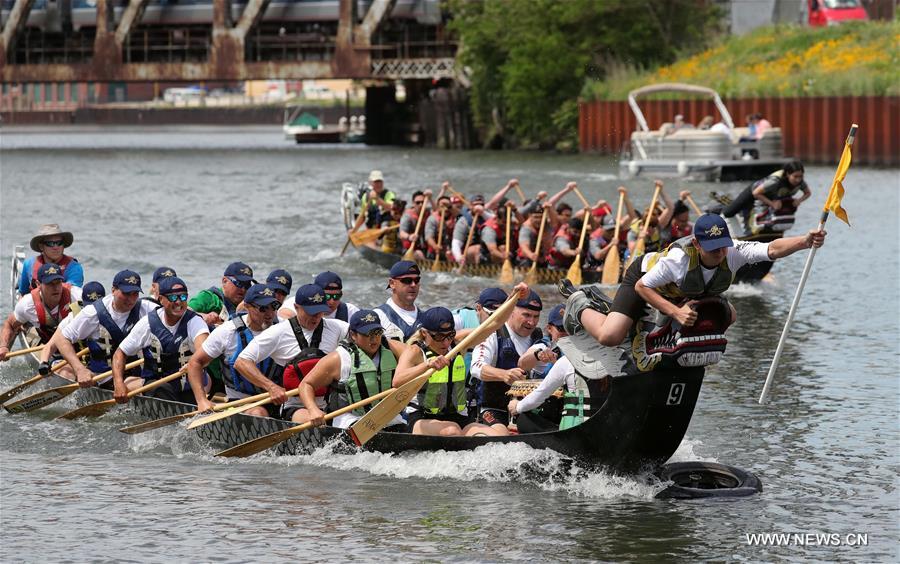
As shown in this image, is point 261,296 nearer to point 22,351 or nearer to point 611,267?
point 22,351

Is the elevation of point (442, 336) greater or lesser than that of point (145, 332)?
greater

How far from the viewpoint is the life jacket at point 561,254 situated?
24.8 m

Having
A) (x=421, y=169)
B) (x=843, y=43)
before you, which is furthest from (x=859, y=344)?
(x=421, y=169)

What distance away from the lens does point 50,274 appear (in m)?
17.2

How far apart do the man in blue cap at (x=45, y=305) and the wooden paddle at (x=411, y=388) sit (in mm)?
5651

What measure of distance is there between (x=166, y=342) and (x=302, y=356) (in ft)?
6.84

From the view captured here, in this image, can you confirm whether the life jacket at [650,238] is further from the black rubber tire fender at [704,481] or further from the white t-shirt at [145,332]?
the black rubber tire fender at [704,481]

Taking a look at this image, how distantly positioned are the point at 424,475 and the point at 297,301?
6.26ft

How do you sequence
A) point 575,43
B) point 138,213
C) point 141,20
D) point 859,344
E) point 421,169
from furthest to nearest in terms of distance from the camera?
point 141,20
point 575,43
point 421,169
point 138,213
point 859,344

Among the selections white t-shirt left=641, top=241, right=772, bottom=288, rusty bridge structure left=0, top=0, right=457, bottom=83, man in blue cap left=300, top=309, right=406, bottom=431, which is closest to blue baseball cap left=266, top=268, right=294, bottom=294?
man in blue cap left=300, top=309, right=406, bottom=431

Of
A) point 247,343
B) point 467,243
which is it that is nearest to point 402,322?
point 247,343

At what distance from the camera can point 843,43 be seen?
186 ft

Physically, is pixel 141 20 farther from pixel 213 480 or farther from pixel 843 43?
pixel 213 480

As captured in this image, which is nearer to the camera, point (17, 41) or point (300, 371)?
point (300, 371)
